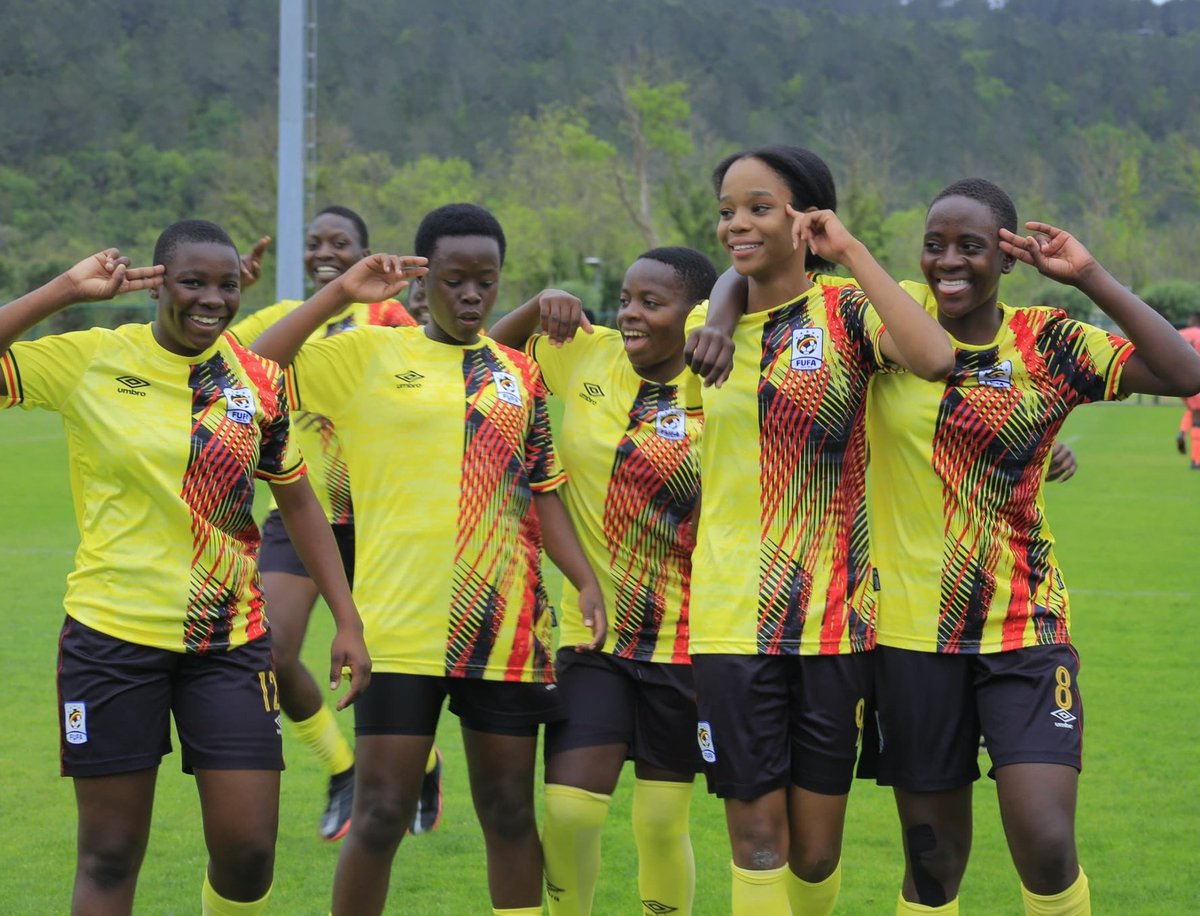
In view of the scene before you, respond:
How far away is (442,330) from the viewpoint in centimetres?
523

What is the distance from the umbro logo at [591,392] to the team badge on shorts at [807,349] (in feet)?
3.13

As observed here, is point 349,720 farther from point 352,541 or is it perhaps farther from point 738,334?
point 738,334

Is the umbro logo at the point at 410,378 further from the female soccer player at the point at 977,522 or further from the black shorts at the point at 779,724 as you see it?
the female soccer player at the point at 977,522

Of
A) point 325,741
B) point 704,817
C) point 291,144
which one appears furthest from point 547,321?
point 291,144

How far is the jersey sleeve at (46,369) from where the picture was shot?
4.44m

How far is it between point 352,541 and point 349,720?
6.52 feet

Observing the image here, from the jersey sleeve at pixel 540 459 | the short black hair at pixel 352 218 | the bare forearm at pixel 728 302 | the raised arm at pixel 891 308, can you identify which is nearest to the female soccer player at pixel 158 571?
the jersey sleeve at pixel 540 459

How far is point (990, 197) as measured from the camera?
15.3ft

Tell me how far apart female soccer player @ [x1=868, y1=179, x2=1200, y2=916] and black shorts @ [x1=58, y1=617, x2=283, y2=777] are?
71.2 inches

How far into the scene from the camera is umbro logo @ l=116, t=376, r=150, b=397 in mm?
4559

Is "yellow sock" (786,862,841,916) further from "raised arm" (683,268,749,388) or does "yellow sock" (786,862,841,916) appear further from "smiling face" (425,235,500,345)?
"smiling face" (425,235,500,345)

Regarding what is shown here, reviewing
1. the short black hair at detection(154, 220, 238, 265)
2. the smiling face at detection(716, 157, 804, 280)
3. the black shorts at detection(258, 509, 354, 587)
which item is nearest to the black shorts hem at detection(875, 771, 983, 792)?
the smiling face at detection(716, 157, 804, 280)

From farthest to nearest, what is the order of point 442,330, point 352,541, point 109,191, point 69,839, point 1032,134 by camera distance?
1. point 1032,134
2. point 109,191
3. point 352,541
4. point 69,839
5. point 442,330

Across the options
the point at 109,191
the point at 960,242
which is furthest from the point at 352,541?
the point at 109,191
